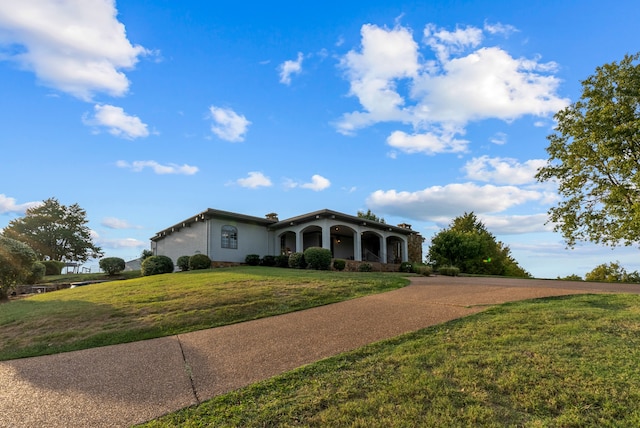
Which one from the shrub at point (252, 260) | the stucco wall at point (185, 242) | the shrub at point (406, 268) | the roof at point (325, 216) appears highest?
the roof at point (325, 216)

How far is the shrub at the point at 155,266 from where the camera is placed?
20.8m

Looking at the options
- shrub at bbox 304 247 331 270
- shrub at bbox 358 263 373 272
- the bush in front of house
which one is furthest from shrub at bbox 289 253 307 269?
shrub at bbox 358 263 373 272

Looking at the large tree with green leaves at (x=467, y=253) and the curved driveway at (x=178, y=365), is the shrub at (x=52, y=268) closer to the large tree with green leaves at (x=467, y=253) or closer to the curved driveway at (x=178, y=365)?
the curved driveway at (x=178, y=365)

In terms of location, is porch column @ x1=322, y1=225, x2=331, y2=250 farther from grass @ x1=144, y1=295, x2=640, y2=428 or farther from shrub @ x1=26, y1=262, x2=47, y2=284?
shrub @ x1=26, y1=262, x2=47, y2=284

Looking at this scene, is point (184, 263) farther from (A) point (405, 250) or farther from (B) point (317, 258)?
(A) point (405, 250)

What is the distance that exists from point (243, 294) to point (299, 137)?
656cm

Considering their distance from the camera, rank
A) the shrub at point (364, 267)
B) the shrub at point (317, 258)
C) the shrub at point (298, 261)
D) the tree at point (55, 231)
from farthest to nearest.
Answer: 1. the tree at point (55, 231)
2. the shrub at point (364, 267)
3. the shrub at point (298, 261)
4. the shrub at point (317, 258)

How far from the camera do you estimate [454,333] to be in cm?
610

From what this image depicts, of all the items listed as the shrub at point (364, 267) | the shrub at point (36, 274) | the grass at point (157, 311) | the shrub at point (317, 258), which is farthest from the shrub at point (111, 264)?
the shrub at point (364, 267)

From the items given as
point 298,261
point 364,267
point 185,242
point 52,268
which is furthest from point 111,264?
point 364,267

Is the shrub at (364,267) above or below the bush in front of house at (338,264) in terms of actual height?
below

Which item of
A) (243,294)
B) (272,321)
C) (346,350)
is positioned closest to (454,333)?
(346,350)

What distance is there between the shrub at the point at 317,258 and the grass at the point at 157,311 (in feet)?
23.4

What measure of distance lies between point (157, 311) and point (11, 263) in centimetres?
1155
